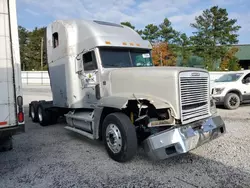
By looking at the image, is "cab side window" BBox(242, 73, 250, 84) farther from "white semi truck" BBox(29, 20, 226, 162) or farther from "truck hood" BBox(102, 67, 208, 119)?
"truck hood" BBox(102, 67, 208, 119)

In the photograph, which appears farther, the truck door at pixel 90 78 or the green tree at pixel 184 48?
the green tree at pixel 184 48

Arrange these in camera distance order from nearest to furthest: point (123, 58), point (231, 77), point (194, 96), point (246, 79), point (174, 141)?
point (174, 141)
point (194, 96)
point (123, 58)
point (246, 79)
point (231, 77)

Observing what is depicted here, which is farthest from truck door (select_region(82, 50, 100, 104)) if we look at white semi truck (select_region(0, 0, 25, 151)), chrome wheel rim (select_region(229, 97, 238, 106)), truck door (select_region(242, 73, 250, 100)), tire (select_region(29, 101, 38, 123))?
truck door (select_region(242, 73, 250, 100))

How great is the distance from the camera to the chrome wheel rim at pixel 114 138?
14.4 feet

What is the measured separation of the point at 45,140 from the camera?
6.26 meters

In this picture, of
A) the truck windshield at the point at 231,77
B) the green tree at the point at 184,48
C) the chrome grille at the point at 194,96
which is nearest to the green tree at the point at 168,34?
the green tree at the point at 184,48

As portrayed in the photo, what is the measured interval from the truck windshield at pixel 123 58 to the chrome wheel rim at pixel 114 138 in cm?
162

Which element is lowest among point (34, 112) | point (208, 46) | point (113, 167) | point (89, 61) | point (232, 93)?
point (113, 167)

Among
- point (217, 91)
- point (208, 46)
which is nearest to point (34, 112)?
point (217, 91)

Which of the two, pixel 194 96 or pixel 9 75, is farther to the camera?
pixel 194 96

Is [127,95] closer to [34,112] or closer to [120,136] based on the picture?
[120,136]

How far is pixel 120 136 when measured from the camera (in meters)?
4.35

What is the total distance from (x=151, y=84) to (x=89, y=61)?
210 cm

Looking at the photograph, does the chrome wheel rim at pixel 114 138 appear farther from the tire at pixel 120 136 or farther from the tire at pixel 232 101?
the tire at pixel 232 101
